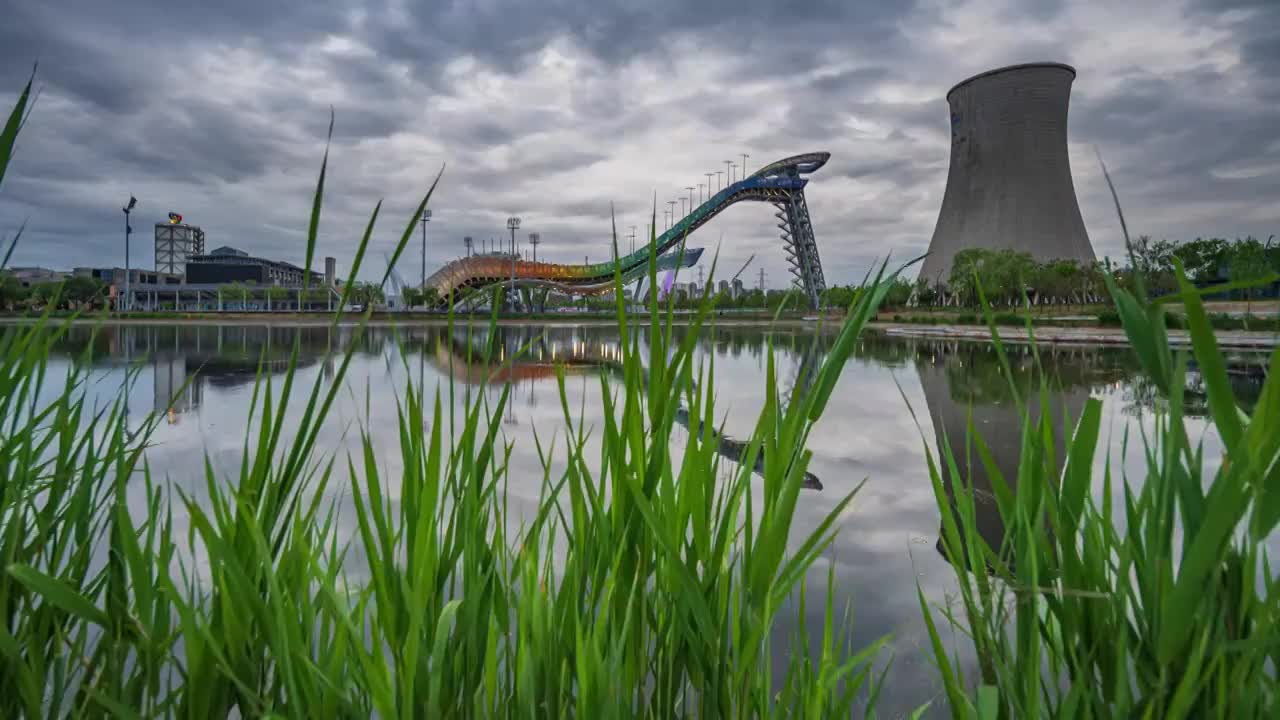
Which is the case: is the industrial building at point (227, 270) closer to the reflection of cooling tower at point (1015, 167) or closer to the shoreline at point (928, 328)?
the shoreline at point (928, 328)

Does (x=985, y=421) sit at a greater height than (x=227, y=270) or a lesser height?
lesser

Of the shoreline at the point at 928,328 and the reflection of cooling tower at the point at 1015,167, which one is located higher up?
the reflection of cooling tower at the point at 1015,167

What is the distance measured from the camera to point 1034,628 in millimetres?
722

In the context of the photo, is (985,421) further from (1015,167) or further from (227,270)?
(227,270)

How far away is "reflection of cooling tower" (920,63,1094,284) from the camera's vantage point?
34.6m

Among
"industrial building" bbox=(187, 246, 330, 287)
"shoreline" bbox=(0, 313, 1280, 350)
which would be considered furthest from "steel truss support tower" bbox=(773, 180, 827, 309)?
"industrial building" bbox=(187, 246, 330, 287)

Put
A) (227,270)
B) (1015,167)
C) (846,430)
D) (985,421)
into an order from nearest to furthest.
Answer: (846,430) < (985,421) < (1015,167) < (227,270)

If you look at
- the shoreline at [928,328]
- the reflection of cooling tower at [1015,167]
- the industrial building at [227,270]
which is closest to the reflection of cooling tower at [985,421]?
→ the shoreline at [928,328]

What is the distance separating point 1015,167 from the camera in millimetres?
35562

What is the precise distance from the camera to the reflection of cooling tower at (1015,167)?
113 ft

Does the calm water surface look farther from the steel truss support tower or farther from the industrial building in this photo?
the industrial building

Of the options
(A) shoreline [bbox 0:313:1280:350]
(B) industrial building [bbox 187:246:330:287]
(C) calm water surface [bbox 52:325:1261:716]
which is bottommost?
(C) calm water surface [bbox 52:325:1261:716]

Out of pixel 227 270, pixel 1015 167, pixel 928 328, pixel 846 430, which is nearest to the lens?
pixel 846 430

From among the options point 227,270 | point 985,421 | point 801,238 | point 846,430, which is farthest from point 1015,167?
point 227,270
